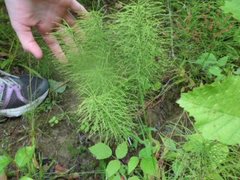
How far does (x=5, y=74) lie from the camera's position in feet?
5.67

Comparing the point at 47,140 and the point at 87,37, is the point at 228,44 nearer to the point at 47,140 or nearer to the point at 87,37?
the point at 87,37

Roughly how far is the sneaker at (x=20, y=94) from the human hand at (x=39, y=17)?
20cm

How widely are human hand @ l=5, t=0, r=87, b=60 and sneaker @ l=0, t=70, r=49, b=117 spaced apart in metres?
0.20

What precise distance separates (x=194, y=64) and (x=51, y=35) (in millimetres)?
610

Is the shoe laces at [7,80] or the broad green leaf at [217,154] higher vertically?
the broad green leaf at [217,154]

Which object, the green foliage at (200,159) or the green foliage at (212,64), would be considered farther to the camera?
the green foliage at (212,64)

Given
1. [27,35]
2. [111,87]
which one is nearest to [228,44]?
[111,87]

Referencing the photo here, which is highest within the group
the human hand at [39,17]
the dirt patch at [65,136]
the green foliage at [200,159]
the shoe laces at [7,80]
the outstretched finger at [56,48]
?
the human hand at [39,17]

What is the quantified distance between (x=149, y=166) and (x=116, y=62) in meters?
0.39

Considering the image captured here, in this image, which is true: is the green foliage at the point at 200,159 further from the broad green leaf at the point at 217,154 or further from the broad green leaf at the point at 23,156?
the broad green leaf at the point at 23,156

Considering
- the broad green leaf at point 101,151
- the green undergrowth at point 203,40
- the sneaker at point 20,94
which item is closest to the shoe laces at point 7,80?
the sneaker at point 20,94

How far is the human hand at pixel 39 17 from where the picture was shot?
1.48 metres

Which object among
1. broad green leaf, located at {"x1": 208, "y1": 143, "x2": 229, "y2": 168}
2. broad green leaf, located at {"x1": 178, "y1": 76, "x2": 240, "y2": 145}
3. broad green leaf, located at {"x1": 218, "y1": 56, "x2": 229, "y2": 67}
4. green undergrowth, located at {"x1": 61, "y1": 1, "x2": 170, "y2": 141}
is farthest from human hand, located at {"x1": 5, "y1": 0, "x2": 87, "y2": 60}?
broad green leaf, located at {"x1": 178, "y1": 76, "x2": 240, "y2": 145}

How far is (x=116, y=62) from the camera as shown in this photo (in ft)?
4.55
